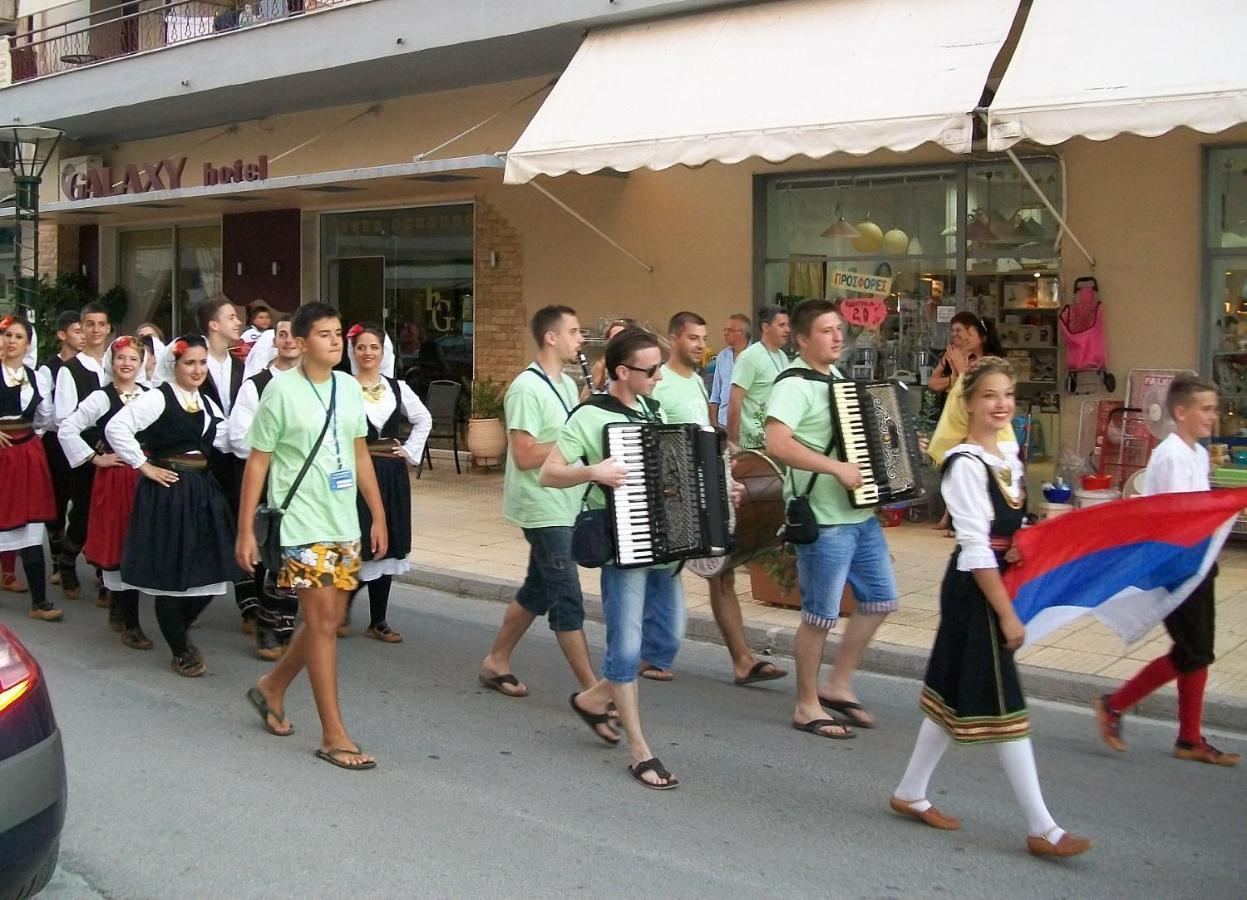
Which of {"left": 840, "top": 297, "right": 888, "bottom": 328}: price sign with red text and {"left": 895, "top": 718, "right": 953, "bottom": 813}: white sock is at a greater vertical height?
{"left": 840, "top": 297, "right": 888, "bottom": 328}: price sign with red text

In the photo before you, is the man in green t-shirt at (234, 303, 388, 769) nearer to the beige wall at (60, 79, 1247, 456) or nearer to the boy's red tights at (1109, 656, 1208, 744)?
the boy's red tights at (1109, 656, 1208, 744)

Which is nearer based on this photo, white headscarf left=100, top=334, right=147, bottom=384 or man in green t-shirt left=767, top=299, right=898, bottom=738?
man in green t-shirt left=767, top=299, right=898, bottom=738

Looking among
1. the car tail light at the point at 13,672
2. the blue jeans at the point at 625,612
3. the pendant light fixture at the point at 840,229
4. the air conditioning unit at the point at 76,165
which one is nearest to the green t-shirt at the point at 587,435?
the blue jeans at the point at 625,612

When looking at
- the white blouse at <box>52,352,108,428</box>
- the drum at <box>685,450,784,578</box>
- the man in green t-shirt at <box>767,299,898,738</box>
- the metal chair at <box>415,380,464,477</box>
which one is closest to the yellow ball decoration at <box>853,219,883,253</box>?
the metal chair at <box>415,380,464,477</box>

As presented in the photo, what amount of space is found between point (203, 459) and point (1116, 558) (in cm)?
461

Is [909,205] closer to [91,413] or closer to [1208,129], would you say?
[1208,129]

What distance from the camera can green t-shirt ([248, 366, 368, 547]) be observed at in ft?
18.3

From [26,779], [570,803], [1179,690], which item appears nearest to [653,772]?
[570,803]

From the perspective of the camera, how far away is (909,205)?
12.3 metres

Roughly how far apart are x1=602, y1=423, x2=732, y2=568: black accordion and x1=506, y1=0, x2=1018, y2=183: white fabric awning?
4732 millimetres

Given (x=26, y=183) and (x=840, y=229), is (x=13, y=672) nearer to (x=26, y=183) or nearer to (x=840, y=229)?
(x=840, y=229)

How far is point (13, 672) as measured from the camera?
399 centimetres

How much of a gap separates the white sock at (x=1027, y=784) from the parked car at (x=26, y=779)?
9.59 feet

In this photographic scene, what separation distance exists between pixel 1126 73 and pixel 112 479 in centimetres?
677
